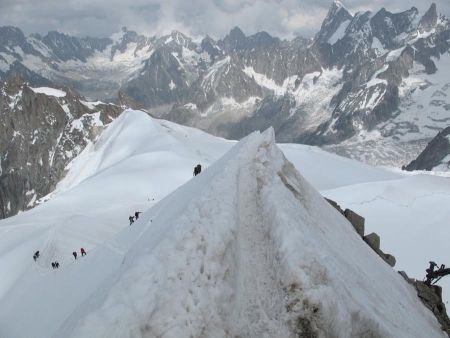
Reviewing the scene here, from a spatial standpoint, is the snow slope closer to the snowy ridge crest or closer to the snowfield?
the snowfield

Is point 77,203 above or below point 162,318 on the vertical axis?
above

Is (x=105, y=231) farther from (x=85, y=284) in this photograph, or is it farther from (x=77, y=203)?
(x=85, y=284)

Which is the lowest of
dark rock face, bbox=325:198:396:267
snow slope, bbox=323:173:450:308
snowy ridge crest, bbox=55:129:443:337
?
snowy ridge crest, bbox=55:129:443:337

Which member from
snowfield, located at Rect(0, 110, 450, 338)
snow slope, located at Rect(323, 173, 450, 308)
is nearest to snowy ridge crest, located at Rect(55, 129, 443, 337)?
snowfield, located at Rect(0, 110, 450, 338)

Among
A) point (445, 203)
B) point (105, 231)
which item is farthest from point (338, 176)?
point (105, 231)

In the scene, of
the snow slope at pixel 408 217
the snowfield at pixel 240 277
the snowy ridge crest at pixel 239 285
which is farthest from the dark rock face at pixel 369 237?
the snow slope at pixel 408 217

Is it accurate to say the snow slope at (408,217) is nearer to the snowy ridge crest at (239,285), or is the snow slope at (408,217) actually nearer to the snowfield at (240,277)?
the snowfield at (240,277)

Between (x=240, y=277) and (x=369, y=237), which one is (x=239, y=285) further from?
(x=369, y=237)

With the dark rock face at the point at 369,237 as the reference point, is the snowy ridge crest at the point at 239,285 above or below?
below

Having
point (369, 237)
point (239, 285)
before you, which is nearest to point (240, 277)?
point (239, 285)
